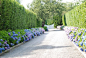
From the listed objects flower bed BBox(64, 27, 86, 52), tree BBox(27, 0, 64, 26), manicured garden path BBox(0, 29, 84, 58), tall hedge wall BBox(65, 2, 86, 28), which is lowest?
manicured garden path BBox(0, 29, 84, 58)

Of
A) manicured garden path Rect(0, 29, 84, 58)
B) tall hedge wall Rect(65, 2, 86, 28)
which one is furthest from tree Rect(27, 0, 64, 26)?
manicured garden path Rect(0, 29, 84, 58)

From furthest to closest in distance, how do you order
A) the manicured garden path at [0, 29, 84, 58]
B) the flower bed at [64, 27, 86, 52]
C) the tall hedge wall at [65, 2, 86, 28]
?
the tall hedge wall at [65, 2, 86, 28] < the flower bed at [64, 27, 86, 52] < the manicured garden path at [0, 29, 84, 58]

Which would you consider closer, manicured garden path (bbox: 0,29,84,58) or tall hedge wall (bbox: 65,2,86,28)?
manicured garden path (bbox: 0,29,84,58)

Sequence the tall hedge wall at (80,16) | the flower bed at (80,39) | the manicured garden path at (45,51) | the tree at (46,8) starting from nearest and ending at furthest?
the manicured garden path at (45,51)
the flower bed at (80,39)
the tall hedge wall at (80,16)
the tree at (46,8)

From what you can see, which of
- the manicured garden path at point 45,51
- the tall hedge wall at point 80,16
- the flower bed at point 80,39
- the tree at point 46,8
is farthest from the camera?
the tree at point 46,8

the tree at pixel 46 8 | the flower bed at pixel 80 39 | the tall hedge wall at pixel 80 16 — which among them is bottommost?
the flower bed at pixel 80 39

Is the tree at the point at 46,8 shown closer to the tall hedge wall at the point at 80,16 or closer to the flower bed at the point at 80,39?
the tall hedge wall at the point at 80,16

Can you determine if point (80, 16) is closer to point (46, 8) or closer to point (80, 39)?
point (80, 39)

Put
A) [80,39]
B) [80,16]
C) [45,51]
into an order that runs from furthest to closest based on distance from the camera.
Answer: [80,16] < [80,39] < [45,51]

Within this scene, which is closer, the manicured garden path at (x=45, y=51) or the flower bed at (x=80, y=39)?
the manicured garden path at (x=45, y=51)

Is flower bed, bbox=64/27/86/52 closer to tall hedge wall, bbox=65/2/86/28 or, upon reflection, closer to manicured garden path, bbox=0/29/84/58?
manicured garden path, bbox=0/29/84/58

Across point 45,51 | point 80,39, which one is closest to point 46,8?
point 80,39

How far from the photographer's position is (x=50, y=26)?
4900cm

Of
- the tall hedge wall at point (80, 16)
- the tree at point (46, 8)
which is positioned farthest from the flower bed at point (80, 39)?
the tree at point (46, 8)
